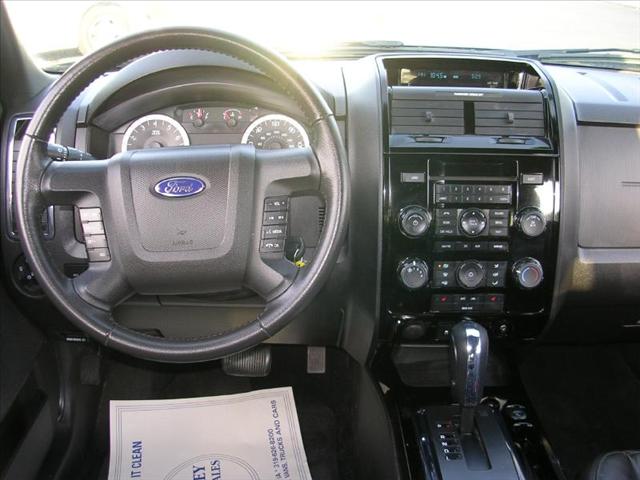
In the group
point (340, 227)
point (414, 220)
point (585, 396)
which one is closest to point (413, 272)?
point (414, 220)

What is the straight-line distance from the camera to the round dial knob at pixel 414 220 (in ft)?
4.45

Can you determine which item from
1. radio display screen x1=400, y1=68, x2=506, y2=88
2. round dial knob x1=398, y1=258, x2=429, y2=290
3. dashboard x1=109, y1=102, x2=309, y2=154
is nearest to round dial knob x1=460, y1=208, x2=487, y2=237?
round dial knob x1=398, y1=258, x2=429, y2=290

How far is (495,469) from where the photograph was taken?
1.34 meters

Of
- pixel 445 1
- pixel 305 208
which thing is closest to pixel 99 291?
pixel 305 208

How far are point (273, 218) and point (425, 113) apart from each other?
46 centimetres

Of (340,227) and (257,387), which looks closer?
(340,227)

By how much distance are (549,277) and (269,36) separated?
95cm

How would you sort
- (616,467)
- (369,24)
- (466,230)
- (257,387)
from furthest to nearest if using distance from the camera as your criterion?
1. (257,387)
2. (369,24)
3. (466,230)
4. (616,467)

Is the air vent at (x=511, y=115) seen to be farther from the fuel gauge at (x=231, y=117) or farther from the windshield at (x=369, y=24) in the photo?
the fuel gauge at (x=231, y=117)

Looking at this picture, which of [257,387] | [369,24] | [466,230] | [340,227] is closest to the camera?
[340,227]

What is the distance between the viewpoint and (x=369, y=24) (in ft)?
5.86

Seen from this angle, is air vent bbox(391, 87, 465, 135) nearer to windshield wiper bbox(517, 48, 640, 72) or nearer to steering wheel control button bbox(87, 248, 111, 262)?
windshield wiper bbox(517, 48, 640, 72)

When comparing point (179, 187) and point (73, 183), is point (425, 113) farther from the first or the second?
point (73, 183)

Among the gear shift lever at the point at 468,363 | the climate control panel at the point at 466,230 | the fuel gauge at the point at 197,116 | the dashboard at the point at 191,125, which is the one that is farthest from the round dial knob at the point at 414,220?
the fuel gauge at the point at 197,116
